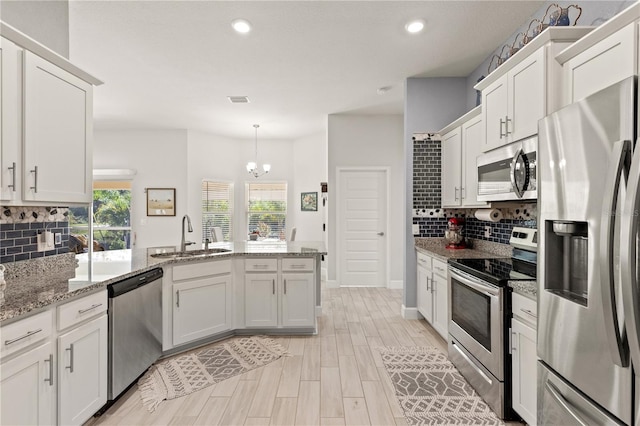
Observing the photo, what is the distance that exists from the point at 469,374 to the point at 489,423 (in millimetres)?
409

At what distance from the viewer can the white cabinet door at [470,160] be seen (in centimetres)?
314

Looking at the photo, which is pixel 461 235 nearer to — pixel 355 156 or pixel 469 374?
pixel 469 374

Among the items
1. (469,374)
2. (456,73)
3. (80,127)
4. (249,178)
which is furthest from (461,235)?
(249,178)

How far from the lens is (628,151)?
1137 millimetres

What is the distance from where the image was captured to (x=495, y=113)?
8.32 feet

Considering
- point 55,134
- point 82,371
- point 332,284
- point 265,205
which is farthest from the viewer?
point 265,205

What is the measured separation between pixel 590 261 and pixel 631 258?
20cm

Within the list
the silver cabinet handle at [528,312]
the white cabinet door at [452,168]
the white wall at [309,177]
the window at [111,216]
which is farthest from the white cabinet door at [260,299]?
the window at [111,216]

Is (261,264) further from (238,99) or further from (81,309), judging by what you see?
(238,99)

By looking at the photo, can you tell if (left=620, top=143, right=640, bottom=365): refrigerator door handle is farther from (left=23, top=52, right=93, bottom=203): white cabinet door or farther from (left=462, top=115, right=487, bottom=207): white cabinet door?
(left=23, top=52, right=93, bottom=203): white cabinet door

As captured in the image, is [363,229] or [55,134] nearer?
[55,134]

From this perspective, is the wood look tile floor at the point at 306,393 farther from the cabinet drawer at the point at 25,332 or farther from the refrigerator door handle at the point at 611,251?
the refrigerator door handle at the point at 611,251

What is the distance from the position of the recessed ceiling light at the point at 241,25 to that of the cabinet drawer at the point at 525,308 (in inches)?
117

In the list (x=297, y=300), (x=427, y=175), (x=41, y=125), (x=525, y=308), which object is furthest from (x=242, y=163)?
(x=525, y=308)
